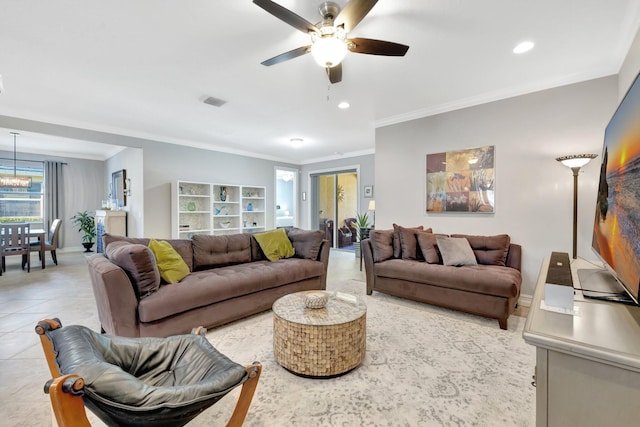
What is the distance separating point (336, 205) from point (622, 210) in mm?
6544

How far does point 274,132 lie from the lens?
5.16m

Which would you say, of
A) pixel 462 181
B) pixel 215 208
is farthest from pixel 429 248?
pixel 215 208

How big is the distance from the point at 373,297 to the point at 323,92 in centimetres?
264

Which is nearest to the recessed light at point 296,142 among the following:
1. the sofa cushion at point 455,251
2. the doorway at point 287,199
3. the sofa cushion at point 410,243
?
the doorway at point 287,199

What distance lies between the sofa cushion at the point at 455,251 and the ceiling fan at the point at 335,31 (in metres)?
2.20

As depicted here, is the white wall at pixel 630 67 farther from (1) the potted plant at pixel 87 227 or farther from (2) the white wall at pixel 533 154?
(1) the potted plant at pixel 87 227

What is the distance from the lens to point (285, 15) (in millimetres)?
1675

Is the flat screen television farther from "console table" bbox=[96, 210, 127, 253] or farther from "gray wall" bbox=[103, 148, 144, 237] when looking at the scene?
"console table" bbox=[96, 210, 127, 253]

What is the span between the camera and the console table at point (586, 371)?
2.48ft

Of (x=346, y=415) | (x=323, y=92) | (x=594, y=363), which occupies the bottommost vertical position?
(x=346, y=415)

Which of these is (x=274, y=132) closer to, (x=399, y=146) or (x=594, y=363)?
(x=399, y=146)

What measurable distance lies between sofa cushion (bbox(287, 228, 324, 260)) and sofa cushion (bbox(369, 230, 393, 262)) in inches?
26.9

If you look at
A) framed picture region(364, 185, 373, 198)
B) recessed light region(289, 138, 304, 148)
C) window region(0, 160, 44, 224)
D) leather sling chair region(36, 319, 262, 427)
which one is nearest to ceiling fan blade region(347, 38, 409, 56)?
leather sling chair region(36, 319, 262, 427)

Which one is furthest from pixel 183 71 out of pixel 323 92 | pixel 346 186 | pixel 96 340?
pixel 346 186
